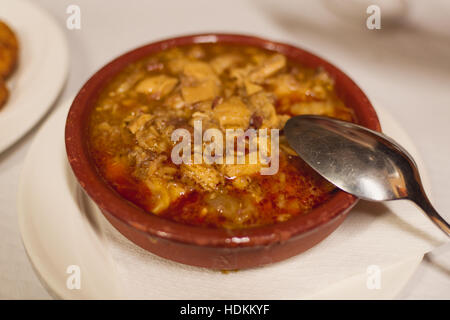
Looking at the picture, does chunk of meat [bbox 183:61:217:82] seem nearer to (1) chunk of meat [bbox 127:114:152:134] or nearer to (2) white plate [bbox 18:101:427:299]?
(1) chunk of meat [bbox 127:114:152:134]

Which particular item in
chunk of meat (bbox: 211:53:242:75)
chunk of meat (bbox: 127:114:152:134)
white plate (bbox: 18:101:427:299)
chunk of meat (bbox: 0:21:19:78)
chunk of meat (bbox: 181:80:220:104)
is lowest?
white plate (bbox: 18:101:427:299)

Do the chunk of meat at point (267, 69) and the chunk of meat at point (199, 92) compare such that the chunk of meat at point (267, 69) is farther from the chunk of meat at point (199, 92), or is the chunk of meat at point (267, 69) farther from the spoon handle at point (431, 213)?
the spoon handle at point (431, 213)

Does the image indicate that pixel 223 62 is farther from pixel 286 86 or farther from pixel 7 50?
pixel 7 50

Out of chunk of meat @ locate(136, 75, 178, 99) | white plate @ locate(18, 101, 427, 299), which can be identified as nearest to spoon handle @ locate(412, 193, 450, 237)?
white plate @ locate(18, 101, 427, 299)

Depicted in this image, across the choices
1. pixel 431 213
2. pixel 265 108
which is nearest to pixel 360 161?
pixel 431 213

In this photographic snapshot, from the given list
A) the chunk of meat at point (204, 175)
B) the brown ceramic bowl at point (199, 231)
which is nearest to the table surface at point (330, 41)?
the brown ceramic bowl at point (199, 231)

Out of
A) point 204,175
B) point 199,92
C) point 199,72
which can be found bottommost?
point 204,175
